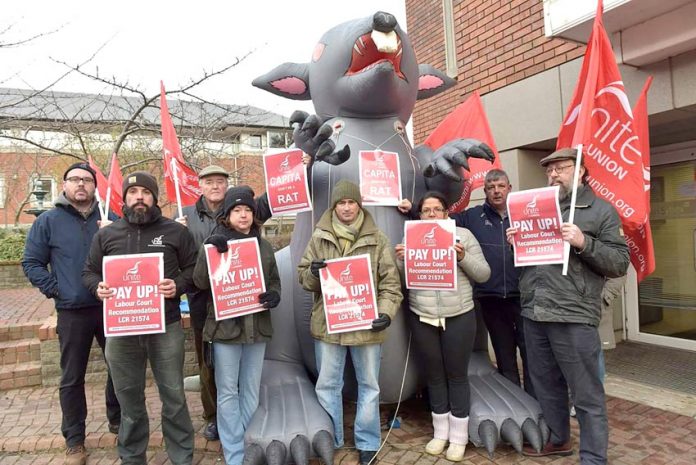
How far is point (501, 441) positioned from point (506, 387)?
0.42m

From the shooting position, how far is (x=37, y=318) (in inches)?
268

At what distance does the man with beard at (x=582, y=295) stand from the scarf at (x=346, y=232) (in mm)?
1143

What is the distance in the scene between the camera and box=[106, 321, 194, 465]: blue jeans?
114 inches

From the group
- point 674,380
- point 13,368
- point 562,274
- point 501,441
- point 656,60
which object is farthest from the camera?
point 13,368

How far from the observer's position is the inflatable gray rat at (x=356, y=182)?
10.2ft

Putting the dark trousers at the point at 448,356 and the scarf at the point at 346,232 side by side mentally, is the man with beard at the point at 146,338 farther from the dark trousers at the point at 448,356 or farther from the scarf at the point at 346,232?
the dark trousers at the point at 448,356

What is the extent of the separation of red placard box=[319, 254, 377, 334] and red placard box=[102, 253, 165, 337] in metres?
1.02

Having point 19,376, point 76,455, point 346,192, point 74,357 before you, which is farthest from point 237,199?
point 19,376

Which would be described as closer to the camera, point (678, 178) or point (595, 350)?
point (595, 350)

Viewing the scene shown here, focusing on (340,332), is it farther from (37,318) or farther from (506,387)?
(37,318)

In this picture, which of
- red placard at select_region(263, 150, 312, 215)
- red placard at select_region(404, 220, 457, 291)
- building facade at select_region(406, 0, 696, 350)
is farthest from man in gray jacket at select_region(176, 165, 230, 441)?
building facade at select_region(406, 0, 696, 350)

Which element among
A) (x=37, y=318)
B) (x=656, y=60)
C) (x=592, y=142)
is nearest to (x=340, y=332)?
(x=592, y=142)

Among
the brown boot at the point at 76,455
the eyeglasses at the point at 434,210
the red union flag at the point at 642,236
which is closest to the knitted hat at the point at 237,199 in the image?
the eyeglasses at the point at 434,210

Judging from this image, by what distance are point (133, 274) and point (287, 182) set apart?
1.20m
